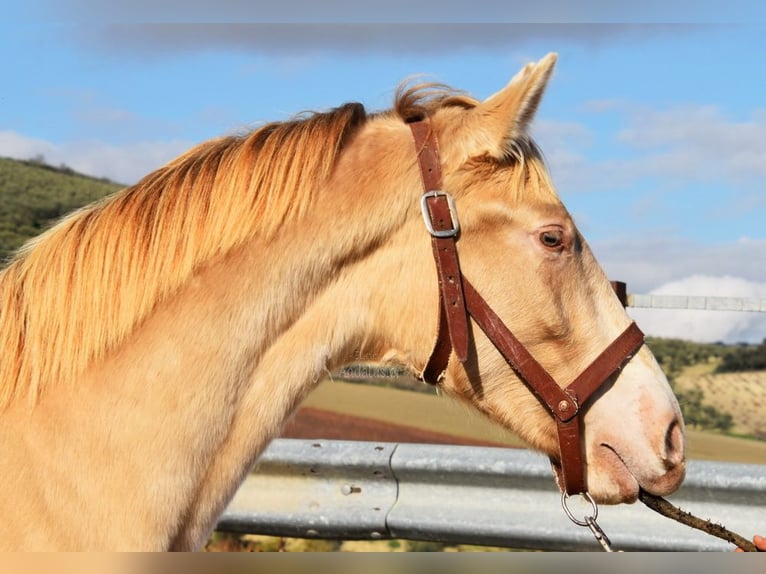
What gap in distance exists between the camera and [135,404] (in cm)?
234

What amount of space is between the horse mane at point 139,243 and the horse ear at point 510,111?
1.47ft

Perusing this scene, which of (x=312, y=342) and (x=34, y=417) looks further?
(x=312, y=342)

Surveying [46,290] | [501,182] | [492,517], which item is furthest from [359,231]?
[492,517]

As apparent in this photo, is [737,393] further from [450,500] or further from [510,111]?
[510,111]

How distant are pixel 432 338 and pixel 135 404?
3.05ft

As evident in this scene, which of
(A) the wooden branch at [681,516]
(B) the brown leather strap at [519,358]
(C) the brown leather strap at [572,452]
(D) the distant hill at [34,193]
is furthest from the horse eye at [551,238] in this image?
(D) the distant hill at [34,193]

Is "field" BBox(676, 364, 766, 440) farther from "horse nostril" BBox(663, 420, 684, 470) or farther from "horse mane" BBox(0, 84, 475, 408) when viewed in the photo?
"horse mane" BBox(0, 84, 475, 408)

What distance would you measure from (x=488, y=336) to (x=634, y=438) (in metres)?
0.57

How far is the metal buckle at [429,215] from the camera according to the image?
2.56 m

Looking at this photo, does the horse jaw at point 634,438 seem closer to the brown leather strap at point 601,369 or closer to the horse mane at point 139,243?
the brown leather strap at point 601,369

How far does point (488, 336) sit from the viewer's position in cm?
260

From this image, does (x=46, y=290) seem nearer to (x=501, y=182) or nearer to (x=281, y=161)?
(x=281, y=161)

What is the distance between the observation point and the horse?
2.33 m

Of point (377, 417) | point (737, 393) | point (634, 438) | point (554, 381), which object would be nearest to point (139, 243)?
point (554, 381)
